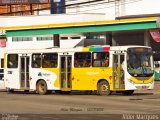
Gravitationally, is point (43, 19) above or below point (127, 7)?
below

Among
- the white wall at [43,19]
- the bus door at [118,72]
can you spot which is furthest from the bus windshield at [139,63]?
the white wall at [43,19]

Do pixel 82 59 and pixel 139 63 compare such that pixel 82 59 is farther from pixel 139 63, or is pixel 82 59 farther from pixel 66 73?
pixel 139 63

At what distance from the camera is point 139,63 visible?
30266mm

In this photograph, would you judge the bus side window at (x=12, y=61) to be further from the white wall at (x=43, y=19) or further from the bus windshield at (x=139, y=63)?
the white wall at (x=43, y=19)

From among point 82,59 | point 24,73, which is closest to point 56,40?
point 24,73

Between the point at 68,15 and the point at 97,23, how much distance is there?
1746 centimetres

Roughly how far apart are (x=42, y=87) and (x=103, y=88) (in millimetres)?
4662

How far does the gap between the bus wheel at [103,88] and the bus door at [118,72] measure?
0.48 m

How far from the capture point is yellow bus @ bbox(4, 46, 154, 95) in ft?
98.7

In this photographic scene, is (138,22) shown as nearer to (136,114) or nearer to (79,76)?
(79,76)

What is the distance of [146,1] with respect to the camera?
73.1 meters

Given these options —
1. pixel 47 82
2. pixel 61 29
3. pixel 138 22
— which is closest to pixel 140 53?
pixel 47 82

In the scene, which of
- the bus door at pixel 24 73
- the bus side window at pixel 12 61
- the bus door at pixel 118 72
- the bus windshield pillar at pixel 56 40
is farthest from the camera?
the bus windshield pillar at pixel 56 40

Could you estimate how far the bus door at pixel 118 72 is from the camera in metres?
30.1
